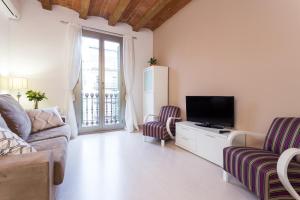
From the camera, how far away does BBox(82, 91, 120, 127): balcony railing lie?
4.48m

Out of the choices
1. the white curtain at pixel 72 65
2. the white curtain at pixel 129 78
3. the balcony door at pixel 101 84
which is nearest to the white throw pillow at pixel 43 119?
the white curtain at pixel 72 65

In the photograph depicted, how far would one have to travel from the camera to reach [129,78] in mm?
4770

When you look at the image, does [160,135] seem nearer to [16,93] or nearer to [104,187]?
[104,187]

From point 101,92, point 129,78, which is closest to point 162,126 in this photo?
point 129,78

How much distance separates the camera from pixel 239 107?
8.65 ft

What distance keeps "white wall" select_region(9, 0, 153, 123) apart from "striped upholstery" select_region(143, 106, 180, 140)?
2160 mm

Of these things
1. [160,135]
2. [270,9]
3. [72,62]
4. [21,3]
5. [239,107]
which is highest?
[21,3]

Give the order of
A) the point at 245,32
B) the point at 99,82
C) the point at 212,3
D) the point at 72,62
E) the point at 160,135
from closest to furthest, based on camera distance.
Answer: the point at 245,32
the point at 212,3
the point at 160,135
the point at 72,62
the point at 99,82

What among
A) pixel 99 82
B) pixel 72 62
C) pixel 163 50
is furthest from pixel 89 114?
pixel 163 50

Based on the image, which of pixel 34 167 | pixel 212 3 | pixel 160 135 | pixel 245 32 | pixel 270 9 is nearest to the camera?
pixel 34 167

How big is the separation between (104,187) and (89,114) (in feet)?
9.50

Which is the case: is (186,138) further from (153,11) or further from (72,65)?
(72,65)

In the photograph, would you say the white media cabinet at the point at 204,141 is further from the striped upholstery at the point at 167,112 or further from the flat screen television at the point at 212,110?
the striped upholstery at the point at 167,112

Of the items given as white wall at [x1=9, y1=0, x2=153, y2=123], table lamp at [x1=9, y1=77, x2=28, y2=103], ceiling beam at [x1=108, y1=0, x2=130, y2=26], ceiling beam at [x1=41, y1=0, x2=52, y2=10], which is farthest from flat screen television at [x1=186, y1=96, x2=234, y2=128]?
ceiling beam at [x1=41, y1=0, x2=52, y2=10]
